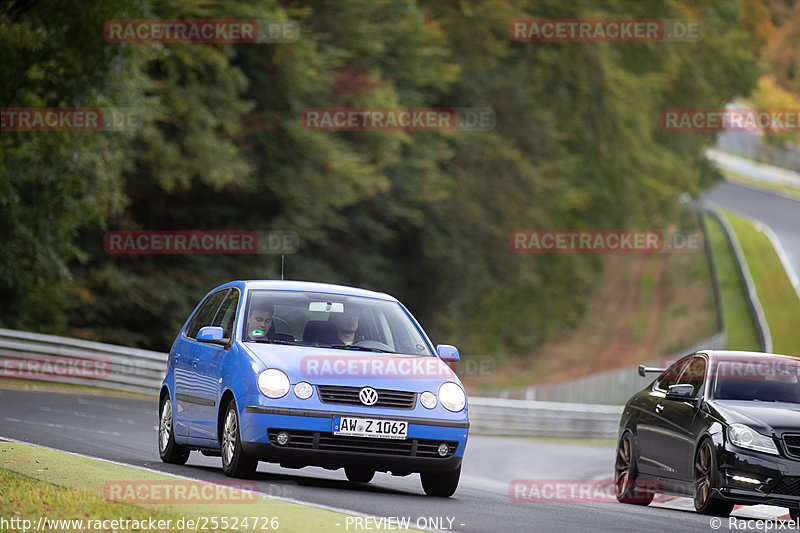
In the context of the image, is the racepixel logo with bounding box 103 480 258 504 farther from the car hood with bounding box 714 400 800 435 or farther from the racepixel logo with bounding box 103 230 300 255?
the racepixel logo with bounding box 103 230 300 255

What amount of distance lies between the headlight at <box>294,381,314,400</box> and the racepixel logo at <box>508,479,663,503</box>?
8.36ft

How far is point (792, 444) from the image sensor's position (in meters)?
12.8

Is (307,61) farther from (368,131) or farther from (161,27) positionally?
(161,27)

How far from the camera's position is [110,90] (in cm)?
2980

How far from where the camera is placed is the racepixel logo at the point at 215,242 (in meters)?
38.9

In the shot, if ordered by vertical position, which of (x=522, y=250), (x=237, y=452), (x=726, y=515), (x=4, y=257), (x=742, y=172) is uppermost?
(x=237, y=452)

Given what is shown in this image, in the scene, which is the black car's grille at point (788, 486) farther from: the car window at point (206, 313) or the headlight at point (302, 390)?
the car window at point (206, 313)

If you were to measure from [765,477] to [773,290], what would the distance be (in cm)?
4769

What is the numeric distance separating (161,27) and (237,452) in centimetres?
2180

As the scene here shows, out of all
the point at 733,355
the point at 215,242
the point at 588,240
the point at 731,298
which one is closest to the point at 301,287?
the point at 733,355

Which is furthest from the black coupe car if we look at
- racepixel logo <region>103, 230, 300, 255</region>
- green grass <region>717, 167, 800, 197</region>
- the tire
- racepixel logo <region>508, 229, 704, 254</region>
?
green grass <region>717, 167, 800, 197</region>

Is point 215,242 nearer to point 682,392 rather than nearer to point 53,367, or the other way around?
point 53,367

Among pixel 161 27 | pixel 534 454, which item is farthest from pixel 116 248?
pixel 534 454

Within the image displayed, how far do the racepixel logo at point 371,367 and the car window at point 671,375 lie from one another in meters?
3.35
